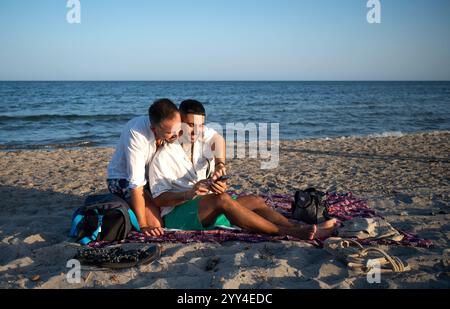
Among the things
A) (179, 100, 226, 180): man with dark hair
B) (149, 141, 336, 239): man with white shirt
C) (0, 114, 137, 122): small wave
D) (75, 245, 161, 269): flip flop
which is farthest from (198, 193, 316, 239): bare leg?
(0, 114, 137, 122): small wave

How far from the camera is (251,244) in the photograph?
3486 millimetres

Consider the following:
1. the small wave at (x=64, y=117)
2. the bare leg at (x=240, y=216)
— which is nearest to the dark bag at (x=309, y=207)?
the bare leg at (x=240, y=216)

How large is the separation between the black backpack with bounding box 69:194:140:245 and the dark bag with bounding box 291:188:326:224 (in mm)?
1856

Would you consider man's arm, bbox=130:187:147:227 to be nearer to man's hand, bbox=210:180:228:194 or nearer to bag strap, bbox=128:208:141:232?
bag strap, bbox=128:208:141:232

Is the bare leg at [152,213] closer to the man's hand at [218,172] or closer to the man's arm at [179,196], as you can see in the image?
the man's arm at [179,196]

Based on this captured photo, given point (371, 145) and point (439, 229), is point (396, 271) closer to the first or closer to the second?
point (439, 229)

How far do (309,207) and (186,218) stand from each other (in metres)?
1.37

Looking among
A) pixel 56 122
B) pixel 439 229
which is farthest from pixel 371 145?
pixel 56 122

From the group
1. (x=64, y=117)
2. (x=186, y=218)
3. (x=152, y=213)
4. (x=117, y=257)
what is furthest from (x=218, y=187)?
(x=64, y=117)

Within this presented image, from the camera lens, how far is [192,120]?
143 inches

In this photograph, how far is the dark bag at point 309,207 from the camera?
13.2ft

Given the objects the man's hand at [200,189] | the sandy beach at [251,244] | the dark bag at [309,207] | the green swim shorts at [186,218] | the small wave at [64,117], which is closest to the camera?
the sandy beach at [251,244]

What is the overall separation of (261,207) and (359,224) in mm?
1012

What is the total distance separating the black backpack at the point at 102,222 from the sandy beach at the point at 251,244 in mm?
188
